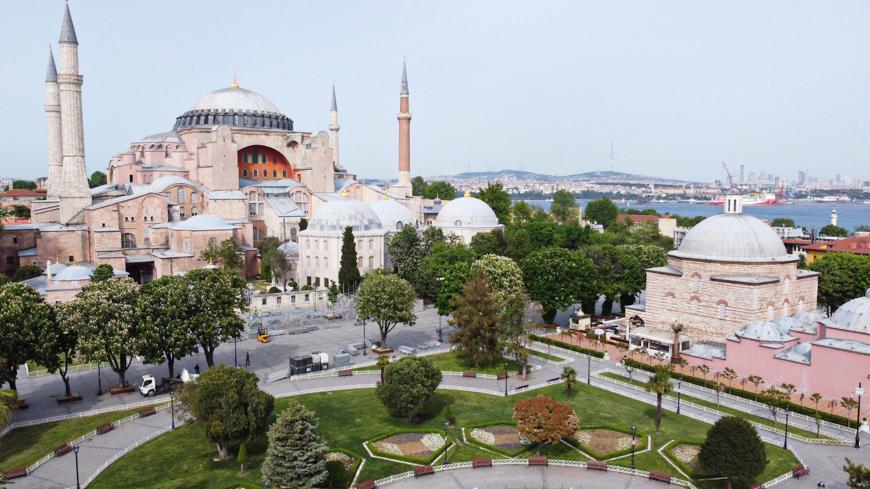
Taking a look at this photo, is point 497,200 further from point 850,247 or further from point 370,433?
point 370,433

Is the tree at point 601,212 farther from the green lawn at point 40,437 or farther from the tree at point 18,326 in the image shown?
the tree at point 18,326

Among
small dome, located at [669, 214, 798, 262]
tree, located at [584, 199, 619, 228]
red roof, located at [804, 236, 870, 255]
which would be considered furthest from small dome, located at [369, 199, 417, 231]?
tree, located at [584, 199, 619, 228]

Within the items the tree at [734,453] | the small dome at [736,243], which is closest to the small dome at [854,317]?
the small dome at [736,243]

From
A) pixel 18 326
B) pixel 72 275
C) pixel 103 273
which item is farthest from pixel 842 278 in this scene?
pixel 72 275

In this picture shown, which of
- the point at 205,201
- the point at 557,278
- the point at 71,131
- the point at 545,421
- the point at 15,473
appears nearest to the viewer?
the point at 15,473

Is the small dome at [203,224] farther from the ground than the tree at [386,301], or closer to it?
farther from the ground

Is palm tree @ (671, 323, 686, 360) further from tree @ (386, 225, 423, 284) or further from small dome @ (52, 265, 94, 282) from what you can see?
small dome @ (52, 265, 94, 282)
